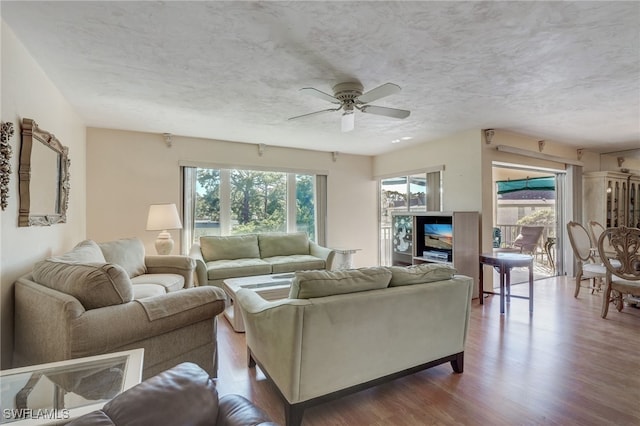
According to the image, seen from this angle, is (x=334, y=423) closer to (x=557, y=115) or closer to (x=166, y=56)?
(x=166, y=56)

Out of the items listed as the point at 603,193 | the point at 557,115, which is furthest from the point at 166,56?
the point at 603,193

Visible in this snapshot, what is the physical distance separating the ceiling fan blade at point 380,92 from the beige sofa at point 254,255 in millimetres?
2668

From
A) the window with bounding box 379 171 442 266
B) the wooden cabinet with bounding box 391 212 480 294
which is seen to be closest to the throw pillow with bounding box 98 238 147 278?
the wooden cabinet with bounding box 391 212 480 294

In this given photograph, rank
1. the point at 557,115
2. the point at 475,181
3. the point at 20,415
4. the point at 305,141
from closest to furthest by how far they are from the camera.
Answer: the point at 20,415 < the point at 557,115 < the point at 475,181 < the point at 305,141

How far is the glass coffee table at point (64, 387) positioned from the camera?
1080 mm

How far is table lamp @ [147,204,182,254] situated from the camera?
3.97m

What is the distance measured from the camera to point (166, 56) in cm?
221

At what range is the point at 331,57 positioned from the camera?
221 cm

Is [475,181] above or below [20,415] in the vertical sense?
above

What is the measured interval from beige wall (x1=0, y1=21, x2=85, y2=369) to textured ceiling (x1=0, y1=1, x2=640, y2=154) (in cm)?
12

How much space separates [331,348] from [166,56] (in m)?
2.33

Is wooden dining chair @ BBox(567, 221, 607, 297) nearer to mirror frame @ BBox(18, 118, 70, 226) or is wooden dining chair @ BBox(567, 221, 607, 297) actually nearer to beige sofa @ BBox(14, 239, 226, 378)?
beige sofa @ BBox(14, 239, 226, 378)

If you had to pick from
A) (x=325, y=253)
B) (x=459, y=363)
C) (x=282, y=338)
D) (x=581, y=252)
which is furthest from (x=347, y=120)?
(x=581, y=252)

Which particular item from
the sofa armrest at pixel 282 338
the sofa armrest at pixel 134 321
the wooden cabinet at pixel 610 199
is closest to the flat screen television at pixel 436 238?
the sofa armrest at pixel 282 338
